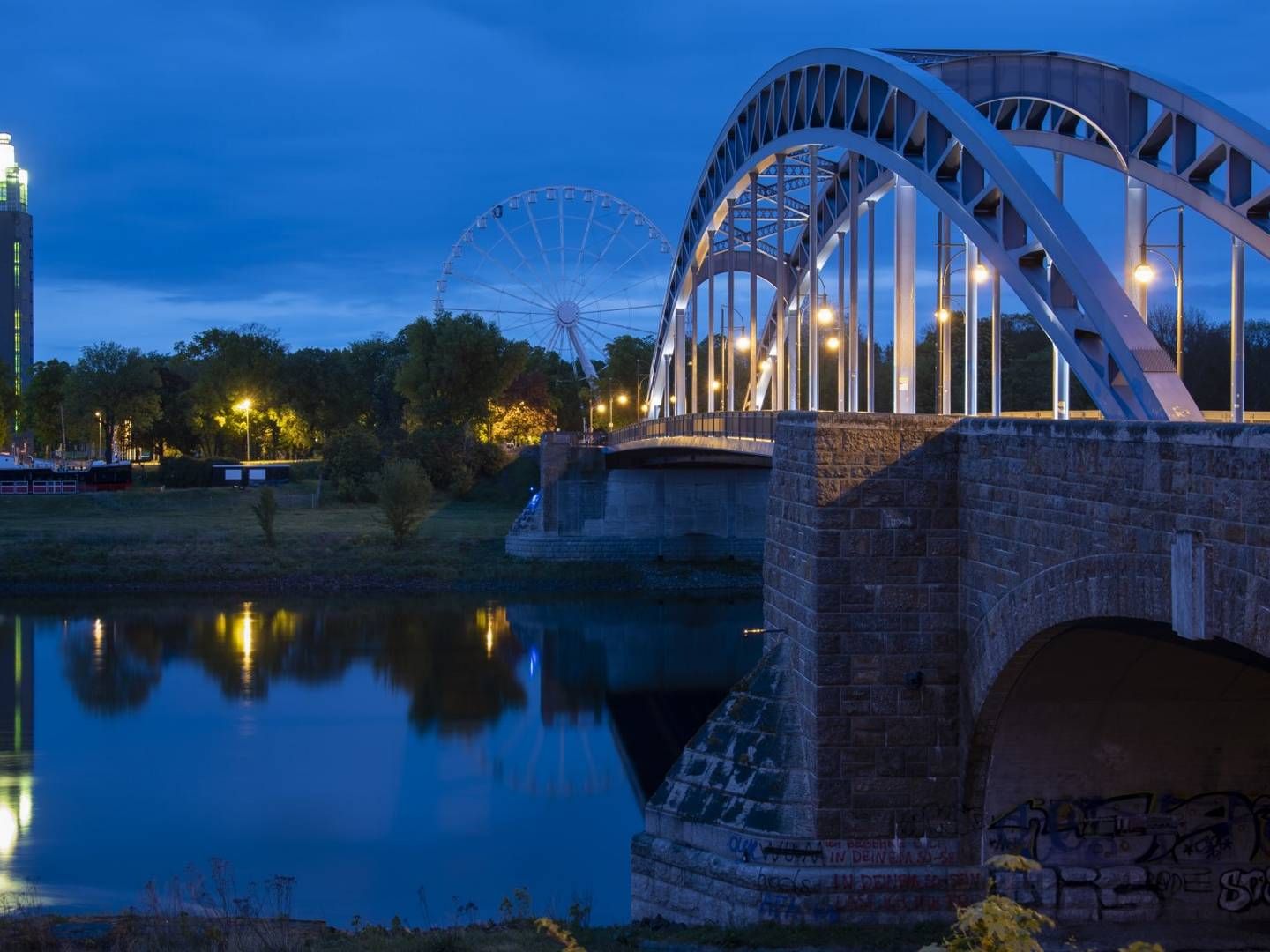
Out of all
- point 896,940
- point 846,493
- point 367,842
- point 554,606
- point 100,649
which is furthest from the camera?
point 554,606

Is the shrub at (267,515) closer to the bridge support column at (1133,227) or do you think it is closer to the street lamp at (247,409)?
the street lamp at (247,409)

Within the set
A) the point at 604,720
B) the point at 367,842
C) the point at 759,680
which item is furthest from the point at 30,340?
the point at 759,680

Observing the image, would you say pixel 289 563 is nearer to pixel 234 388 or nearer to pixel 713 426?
pixel 713 426

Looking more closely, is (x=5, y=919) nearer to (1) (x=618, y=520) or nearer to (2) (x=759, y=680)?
(2) (x=759, y=680)

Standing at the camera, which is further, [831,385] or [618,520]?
[831,385]

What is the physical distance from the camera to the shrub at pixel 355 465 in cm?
6756

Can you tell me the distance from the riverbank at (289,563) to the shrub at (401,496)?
647 mm

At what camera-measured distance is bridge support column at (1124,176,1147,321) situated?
20875 millimetres

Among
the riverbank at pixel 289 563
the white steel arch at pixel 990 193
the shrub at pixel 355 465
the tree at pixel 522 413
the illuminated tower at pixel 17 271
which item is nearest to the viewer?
the white steel arch at pixel 990 193

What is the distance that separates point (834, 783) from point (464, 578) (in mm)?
36763

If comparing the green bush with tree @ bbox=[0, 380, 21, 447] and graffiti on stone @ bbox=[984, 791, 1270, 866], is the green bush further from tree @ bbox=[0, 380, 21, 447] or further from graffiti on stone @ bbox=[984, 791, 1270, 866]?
graffiti on stone @ bbox=[984, 791, 1270, 866]

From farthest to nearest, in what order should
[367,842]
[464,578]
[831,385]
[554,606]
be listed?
[831,385] → [464,578] → [554,606] → [367,842]

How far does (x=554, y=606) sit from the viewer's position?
151 feet

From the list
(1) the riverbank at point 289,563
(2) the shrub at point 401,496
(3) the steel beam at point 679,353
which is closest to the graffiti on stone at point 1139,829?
(3) the steel beam at point 679,353
